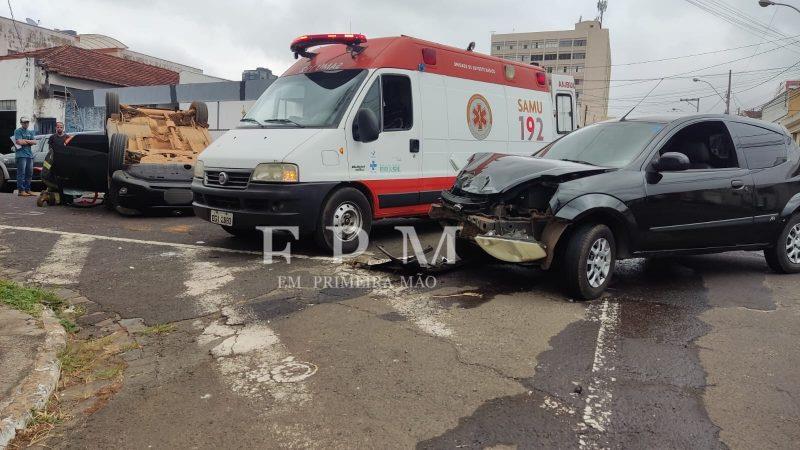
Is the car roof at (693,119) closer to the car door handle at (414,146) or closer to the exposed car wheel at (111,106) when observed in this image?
the car door handle at (414,146)

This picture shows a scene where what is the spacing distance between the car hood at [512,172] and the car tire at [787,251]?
8.47 feet

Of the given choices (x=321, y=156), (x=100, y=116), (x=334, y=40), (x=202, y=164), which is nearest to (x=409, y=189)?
(x=321, y=156)

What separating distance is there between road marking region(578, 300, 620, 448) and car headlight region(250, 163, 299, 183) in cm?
340

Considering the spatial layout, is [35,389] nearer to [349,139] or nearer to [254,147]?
[254,147]

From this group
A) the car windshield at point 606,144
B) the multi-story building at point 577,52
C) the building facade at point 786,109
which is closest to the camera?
the car windshield at point 606,144

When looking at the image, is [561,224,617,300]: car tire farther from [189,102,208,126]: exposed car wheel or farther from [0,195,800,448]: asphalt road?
[189,102,208,126]: exposed car wheel

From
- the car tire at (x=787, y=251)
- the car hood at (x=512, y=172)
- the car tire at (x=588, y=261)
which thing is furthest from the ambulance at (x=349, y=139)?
the car tire at (x=787, y=251)

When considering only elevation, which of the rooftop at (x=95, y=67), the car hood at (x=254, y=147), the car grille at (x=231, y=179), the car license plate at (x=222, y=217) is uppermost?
the rooftop at (x=95, y=67)

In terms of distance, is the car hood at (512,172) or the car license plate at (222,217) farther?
the car license plate at (222,217)

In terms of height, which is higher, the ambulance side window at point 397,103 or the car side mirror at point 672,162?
the ambulance side window at point 397,103

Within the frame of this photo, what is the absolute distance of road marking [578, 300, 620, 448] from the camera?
2.93 metres

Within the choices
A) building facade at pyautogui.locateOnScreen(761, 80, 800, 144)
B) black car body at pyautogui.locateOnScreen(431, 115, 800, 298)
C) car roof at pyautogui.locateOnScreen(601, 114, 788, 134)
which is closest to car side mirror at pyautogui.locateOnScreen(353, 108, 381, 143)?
black car body at pyautogui.locateOnScreen(431, 115, 800, 298)

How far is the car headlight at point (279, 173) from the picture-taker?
6160 mm

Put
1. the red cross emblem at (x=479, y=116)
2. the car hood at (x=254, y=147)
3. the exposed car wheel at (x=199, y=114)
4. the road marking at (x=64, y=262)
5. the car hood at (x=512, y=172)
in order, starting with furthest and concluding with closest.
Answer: the exposed car wheel at (x=199, y=114) → the red cross emblem at (x=479, y=116) → the car hood at (x=254, y=147) → the road marking at (x=64, y=262) → the car hood at (x=512, y=172)
